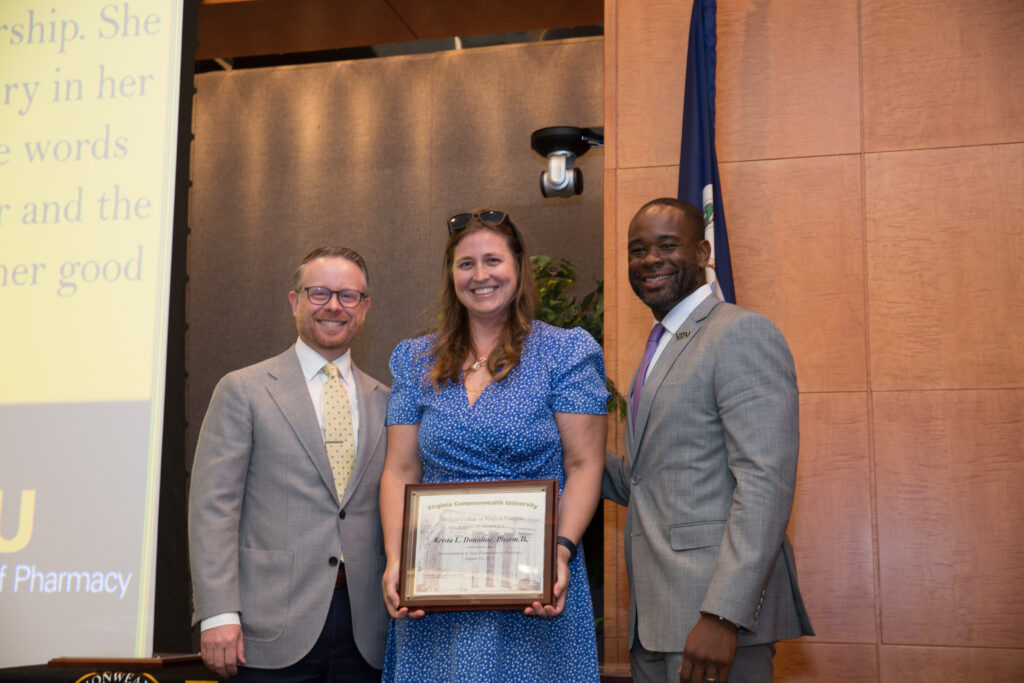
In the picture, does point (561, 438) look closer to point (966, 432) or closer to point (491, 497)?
point (491, 497)

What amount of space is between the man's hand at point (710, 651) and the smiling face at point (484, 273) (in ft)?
2.77

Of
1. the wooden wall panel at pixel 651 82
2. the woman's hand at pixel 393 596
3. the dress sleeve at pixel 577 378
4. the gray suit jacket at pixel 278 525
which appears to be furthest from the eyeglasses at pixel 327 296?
the wooden wall panel at pixel 651 82

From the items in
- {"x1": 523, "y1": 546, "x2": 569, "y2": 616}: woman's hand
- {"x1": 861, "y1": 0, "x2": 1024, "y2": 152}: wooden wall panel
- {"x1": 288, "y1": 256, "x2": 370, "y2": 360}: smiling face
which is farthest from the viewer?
{"x1": 861, "y1": 0, "x2": 1024, "y2": 152}: wooden wall panel

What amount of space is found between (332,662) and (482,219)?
1168 mm

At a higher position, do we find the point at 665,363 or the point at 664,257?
the point at 664,257

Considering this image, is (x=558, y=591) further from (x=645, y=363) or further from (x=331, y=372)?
(x=331, y=372)

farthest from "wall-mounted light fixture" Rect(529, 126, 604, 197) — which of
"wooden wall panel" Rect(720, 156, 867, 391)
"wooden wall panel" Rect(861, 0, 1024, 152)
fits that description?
"wooden wall panel" Rect(861, 0, 1024, 152)

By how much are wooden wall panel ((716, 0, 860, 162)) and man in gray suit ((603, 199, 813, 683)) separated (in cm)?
173

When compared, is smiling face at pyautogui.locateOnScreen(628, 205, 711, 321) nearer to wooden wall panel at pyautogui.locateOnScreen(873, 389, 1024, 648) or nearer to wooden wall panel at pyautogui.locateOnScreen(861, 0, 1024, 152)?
wooden wall panel at pyautogui.locateOnScreen(873, 389, 1024, 648)

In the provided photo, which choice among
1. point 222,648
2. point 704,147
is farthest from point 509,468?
point 704,147

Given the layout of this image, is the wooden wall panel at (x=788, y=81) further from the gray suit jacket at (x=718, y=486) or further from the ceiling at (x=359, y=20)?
the gray suit jacket at (x=718, y=486)

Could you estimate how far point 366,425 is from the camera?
2.67m

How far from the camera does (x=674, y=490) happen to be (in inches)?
85.4

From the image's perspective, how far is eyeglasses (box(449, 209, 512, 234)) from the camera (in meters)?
2.36
